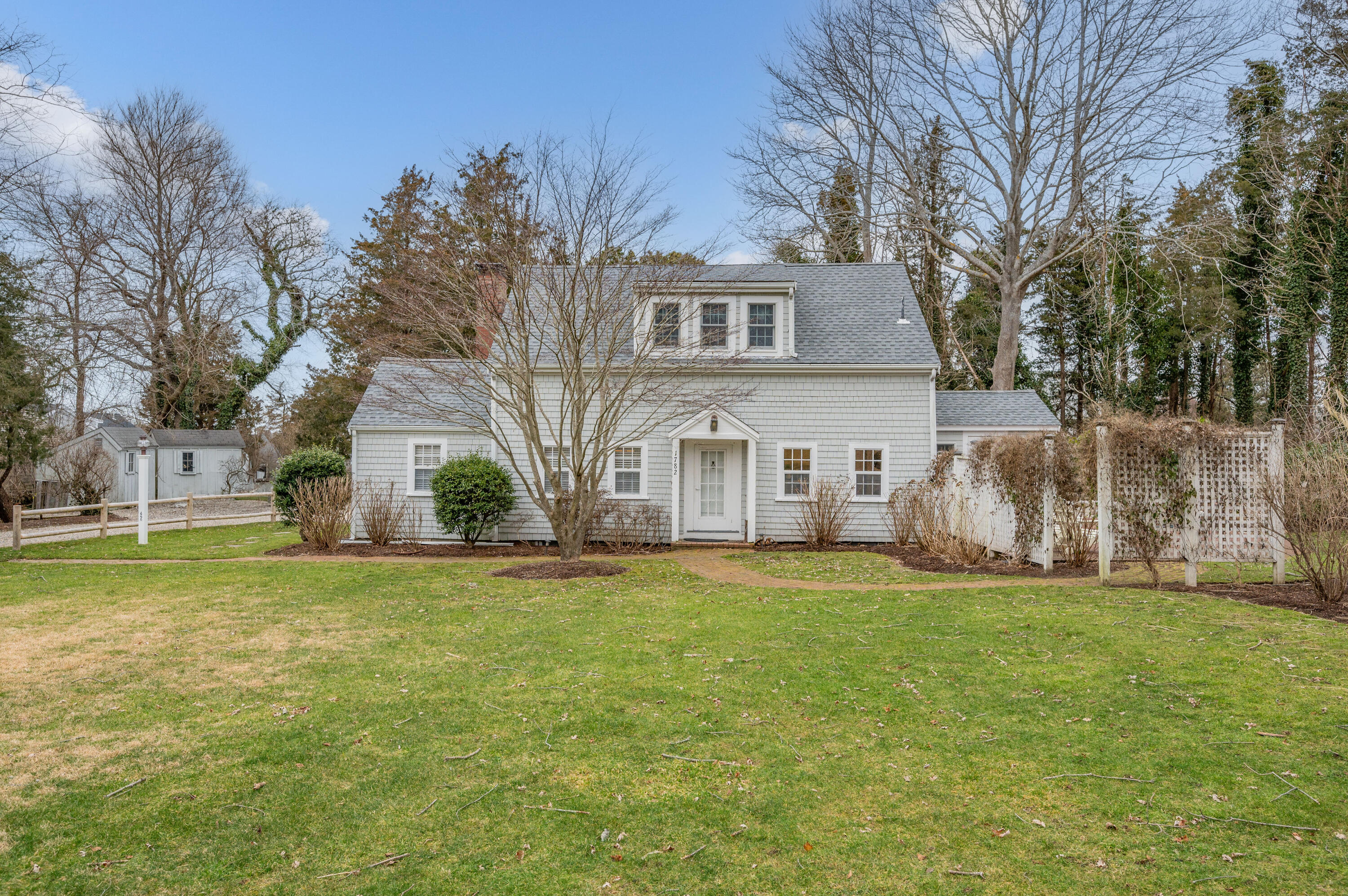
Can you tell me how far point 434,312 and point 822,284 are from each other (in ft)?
31.8

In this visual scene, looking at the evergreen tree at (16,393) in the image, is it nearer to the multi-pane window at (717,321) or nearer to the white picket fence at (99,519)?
the white picket fence at (99,519)

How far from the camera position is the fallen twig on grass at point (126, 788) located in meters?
4.05

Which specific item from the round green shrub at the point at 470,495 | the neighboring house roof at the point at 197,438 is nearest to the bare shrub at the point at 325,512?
the round green shrub at the point at 470,495

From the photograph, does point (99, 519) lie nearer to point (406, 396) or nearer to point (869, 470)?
point (406, 396)

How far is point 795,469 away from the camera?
15914mm

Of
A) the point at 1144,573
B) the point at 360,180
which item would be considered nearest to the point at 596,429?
the point at 1144,573

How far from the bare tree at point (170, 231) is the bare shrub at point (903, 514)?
2780 centimetres

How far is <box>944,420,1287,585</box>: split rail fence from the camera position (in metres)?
9.04

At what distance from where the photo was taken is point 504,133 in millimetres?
13852

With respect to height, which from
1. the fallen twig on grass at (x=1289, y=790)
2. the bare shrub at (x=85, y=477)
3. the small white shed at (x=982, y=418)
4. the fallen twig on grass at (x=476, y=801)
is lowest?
the fallen twig on grass at (x=476, y=801)

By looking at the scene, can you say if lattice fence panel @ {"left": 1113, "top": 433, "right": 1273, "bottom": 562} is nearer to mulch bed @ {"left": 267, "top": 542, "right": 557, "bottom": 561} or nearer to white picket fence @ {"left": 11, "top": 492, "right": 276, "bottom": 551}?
mulch bed @ {"left": 267, "top": 542, "right": 557, "bottom": 561}

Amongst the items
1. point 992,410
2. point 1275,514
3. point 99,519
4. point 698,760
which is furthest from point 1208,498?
point 99,519

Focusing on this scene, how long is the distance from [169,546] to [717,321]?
12.8 meters

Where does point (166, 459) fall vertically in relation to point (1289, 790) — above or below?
above
